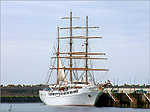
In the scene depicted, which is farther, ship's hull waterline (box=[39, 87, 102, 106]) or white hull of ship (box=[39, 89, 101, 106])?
white hull of ship (box=[39, 89, 101, 106])

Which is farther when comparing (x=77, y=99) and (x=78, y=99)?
(x=77, y=99)

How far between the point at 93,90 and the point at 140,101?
816 inches

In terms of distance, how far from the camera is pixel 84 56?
13975cm

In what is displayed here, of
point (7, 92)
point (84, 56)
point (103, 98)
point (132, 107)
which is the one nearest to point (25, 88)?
point (7, 92)

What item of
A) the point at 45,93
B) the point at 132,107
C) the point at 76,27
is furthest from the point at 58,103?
the point at 132,107

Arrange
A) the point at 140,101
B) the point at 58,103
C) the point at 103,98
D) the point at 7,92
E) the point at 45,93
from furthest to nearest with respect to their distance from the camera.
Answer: the point at 7,92, the point at 45,93, the point at 58,103, the point at 103,98, the point at 140,101

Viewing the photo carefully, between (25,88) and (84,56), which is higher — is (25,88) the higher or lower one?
the lower one

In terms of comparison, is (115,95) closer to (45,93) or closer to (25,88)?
(45,93)

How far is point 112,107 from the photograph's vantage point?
11831cm

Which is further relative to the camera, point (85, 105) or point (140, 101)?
point (85, 105)

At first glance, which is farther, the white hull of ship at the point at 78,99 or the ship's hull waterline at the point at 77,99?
the white hull of ship at the point at 78,99

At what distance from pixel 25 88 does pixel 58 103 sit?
3910 centimetres

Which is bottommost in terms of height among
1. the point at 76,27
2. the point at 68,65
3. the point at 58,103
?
the point at 58,103

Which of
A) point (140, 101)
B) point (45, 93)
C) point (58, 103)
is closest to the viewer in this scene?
point (140, 101)
